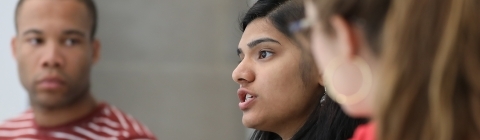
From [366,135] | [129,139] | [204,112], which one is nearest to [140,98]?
[204,112]

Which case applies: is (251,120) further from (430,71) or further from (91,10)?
(430,71)

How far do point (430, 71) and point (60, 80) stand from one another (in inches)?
30.5

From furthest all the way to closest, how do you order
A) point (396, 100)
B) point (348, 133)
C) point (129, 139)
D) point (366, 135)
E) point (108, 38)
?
point (108, 38), point (348, 133), point (129, 139), point (366, 135), point (396, 100)

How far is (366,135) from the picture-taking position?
80 centimetres

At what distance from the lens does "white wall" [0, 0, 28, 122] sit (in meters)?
1.96

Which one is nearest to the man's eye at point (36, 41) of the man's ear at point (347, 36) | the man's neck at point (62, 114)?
the man's neck at point (62, 114)

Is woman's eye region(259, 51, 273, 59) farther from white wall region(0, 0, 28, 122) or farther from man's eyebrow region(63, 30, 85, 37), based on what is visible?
white wall region(0, 0, 28, 122)

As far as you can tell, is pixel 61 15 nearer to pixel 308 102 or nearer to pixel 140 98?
pixel 308 102

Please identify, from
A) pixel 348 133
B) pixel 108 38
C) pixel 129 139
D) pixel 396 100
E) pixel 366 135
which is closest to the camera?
pixel 396 100

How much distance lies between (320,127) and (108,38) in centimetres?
147

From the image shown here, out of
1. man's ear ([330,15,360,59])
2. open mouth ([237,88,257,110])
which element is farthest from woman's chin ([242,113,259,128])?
man's ear ([330,15,360,59])

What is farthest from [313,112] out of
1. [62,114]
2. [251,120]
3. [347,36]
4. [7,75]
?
[7,75]

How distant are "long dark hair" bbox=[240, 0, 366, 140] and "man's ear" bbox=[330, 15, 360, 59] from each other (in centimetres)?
64

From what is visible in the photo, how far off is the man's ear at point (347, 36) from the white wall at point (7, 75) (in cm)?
147
